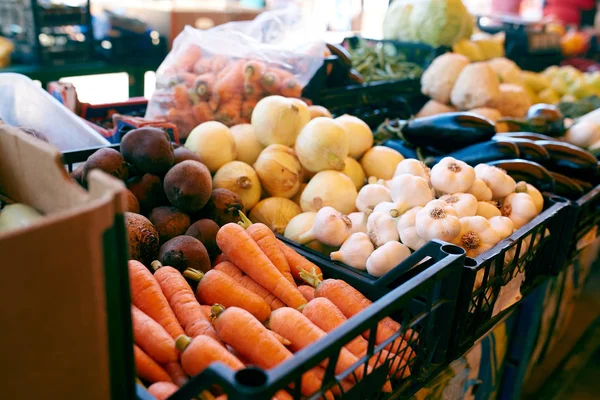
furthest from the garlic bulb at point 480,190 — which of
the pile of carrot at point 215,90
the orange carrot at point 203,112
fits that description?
the orange carrot at point 203,112

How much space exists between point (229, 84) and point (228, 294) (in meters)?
0.84

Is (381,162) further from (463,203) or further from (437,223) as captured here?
(437,223)

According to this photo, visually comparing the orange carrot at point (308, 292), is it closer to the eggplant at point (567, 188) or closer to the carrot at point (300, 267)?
the carrot at point (300, 267)

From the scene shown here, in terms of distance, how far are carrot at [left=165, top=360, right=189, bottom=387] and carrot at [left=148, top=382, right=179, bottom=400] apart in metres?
0.03

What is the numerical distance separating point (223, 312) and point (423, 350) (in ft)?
1.24

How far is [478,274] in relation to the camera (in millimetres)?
1018

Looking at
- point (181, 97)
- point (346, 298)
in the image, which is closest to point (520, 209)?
point (346, 298)

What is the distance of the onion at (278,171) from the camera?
→ 4.59 ft

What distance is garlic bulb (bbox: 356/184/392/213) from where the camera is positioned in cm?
124

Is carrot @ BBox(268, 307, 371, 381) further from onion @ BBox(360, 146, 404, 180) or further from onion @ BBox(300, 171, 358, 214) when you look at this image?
onion @ BBox(360, 146, 404, 180)

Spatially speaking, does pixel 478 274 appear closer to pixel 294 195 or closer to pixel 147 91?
pixel 294 195

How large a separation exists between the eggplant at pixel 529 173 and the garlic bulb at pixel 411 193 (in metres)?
0.41

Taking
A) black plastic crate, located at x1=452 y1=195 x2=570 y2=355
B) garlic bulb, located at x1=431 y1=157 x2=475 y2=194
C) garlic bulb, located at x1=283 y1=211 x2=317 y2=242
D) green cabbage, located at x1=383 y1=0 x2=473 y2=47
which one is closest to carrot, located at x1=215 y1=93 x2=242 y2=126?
garlic bulb, located at x1=283 y1=211 x2=317 y2=242

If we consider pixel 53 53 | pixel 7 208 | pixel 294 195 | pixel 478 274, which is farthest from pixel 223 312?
pixel 53 53
